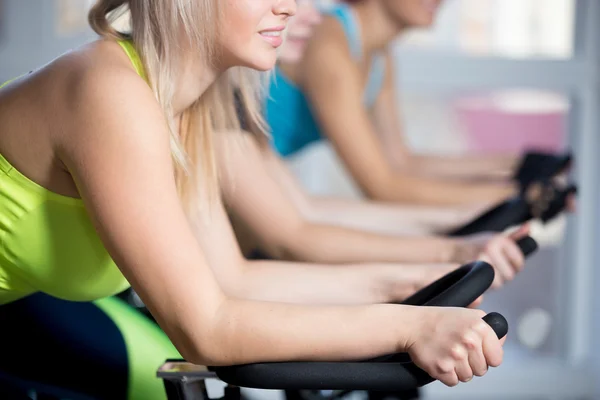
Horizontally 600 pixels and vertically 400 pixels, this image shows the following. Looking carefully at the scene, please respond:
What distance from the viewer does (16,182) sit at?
90cm

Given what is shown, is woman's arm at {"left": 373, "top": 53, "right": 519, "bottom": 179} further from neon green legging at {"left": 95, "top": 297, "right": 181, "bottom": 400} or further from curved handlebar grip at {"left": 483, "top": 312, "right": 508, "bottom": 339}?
curved handlebar grip at {"left": 483, "top": 312, "right": 508, "bottom": 339}

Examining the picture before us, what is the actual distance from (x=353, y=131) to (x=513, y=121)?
4.96 feet

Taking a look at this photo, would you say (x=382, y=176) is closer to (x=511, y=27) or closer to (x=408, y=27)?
(x=408, y=27)

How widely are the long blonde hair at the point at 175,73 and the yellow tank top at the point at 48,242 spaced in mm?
24

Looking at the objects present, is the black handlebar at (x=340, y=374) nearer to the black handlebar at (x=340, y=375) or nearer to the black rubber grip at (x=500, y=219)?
the black handlebar at (x=340, y=375)

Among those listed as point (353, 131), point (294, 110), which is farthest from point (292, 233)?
point (294, 110)

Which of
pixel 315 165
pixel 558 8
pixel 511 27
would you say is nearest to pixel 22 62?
pixel 315 165

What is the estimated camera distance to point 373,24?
2.07 metres

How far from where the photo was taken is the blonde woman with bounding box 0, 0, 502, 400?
77cm

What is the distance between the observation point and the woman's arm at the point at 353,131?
6.16 ft

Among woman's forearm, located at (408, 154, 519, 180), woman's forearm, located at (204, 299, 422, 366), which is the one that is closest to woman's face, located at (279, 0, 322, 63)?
woman's forearm, located at (408, 154, 519, 180)

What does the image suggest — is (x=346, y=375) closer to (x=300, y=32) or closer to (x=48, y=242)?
(x=48, y=242)

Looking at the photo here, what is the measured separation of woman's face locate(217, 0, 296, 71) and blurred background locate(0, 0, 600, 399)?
6.38 ft

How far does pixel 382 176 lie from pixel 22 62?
1454mm
